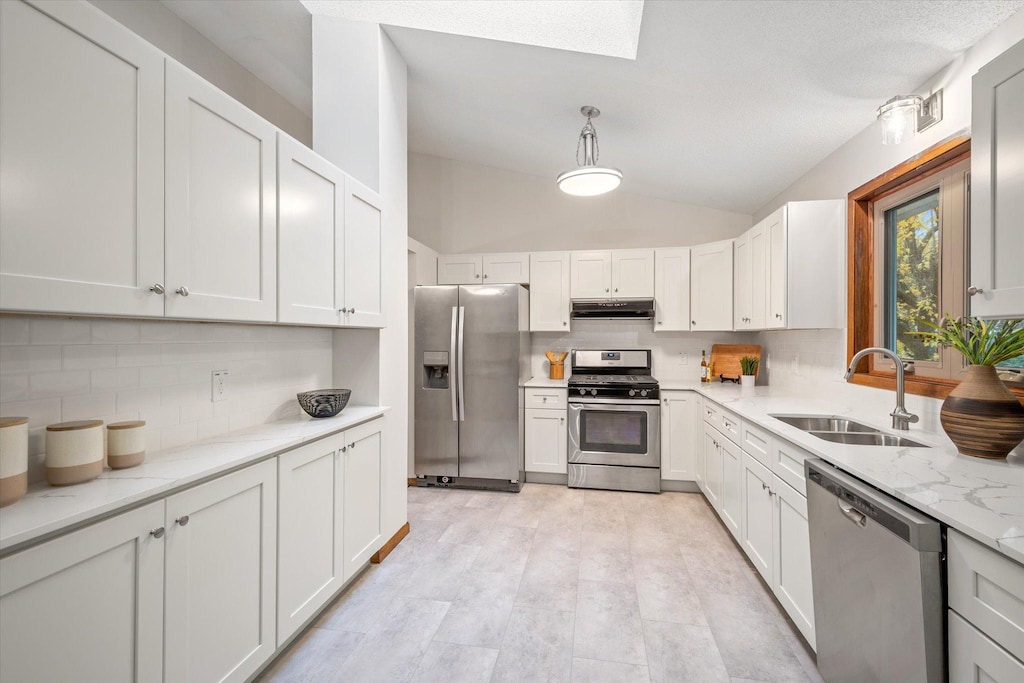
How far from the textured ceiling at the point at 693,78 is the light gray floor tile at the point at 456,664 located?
2.84 metres

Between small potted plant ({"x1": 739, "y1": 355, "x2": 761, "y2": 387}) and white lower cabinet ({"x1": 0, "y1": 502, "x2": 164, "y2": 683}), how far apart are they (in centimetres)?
390

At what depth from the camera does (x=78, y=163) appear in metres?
1.09

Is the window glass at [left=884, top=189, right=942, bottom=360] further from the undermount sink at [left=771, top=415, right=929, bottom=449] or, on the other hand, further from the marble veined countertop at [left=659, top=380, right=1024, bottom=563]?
the undermount sink at [left=771, top=415, right=929, bottom=449]

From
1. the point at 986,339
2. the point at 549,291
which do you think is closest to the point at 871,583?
the point at 986,339

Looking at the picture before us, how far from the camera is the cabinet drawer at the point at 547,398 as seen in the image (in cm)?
394

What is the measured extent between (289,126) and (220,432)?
2567 millimetres

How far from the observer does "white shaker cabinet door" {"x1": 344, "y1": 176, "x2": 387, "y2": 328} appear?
2.29 m

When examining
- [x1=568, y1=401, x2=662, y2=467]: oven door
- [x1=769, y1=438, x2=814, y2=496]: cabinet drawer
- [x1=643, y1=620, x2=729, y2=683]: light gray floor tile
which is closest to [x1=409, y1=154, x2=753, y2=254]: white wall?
[x1=568, y1=401, x2=662, y2=467]: oven door

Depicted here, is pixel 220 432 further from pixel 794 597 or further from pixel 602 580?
pixel 794 597

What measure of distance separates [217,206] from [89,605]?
3.90ft

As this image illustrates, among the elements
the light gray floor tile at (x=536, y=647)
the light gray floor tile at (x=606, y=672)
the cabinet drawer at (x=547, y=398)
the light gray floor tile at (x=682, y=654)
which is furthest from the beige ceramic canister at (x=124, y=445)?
the cabinet drawer at (x=547, y=398)

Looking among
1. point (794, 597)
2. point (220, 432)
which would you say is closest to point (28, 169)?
point (220, 432)

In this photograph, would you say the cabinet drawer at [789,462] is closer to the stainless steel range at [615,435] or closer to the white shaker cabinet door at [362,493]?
the stainless steel range at [615,435]

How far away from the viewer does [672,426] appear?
3.76 m
